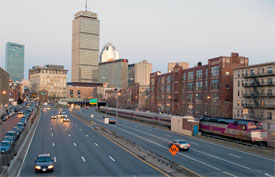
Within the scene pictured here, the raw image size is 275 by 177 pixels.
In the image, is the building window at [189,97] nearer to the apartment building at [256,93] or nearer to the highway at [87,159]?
the apartment building at [256,93]

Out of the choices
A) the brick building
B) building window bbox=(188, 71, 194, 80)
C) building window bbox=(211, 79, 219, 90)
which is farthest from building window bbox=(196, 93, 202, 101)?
building window bbox=(188, 71, 194, 80)

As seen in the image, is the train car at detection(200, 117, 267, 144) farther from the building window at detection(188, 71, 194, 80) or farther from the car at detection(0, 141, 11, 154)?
the building window at detection(188, 71, 194, 80)

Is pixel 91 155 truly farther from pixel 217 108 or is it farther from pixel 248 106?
pixel 217 108

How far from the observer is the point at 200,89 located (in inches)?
3300

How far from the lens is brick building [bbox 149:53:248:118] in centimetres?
7438

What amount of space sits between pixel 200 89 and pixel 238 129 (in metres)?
41.1

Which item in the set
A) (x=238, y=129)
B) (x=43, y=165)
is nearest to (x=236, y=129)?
(x=238, y=129)

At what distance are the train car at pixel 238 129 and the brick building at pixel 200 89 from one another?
75.1ft

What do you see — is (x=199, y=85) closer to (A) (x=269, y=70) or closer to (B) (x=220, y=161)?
(A) (x=269, y=70)

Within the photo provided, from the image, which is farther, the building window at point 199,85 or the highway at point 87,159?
the building window at point 199,85

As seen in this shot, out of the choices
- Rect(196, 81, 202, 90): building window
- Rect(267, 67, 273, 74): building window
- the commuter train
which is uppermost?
Rect(267, 67, 273, 74): building window

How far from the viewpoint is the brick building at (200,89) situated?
74.4 m

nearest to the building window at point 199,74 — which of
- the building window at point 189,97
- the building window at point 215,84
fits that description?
the building window at point 189,97

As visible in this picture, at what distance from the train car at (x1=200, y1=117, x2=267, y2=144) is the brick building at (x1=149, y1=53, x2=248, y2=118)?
22.9 metres
